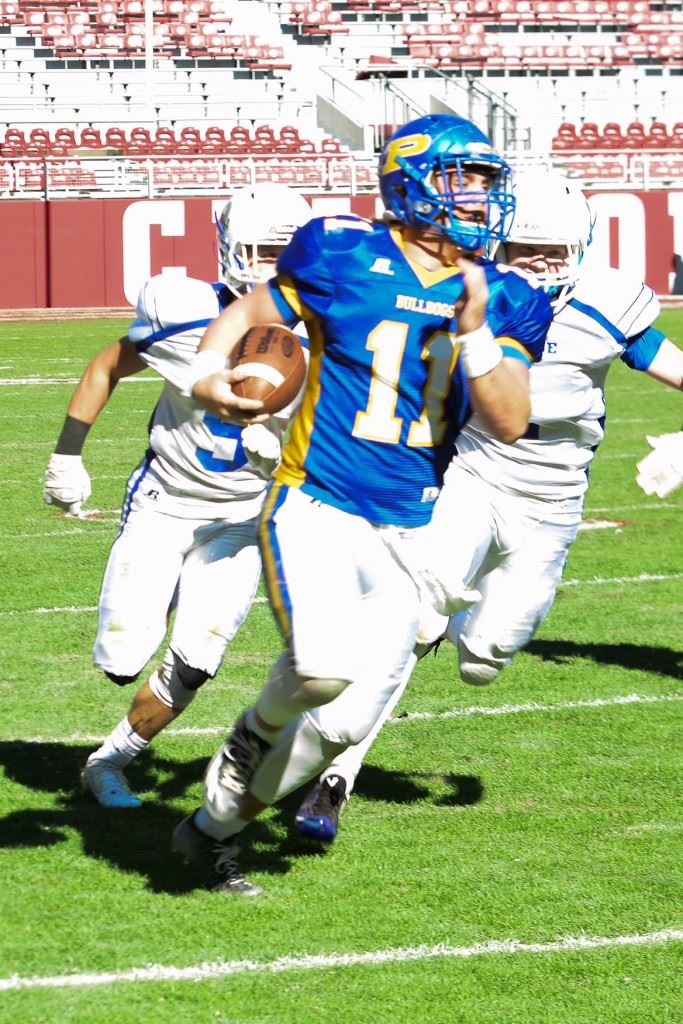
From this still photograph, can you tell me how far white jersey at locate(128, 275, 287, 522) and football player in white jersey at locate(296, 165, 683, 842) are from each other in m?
0.65

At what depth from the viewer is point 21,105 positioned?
25188mm

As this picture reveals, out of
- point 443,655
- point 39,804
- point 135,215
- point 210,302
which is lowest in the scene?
point 135,215

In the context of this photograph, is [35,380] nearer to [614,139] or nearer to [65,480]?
Result: [65,480]

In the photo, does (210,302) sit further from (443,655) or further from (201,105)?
(201,105)

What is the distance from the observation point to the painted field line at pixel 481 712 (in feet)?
17.1

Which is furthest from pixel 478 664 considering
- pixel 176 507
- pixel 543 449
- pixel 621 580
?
pixel 621 580

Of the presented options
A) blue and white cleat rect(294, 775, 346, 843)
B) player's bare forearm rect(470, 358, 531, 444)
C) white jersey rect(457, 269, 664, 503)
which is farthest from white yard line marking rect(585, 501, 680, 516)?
player's bare forearm rect(470, 358, 531, 444)

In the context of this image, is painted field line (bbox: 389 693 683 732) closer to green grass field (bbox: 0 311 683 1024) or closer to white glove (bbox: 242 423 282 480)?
green grass field (bbox: 0 311 683 1024)

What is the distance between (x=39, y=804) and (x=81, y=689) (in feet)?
4.09

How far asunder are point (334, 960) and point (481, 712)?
2.20 metres

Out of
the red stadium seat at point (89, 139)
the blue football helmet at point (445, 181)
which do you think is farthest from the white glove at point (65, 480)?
the red stadium seat at point (89, 139)

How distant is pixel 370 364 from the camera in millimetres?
3572

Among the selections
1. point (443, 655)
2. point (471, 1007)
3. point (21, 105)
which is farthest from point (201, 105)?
point (471, 1007)

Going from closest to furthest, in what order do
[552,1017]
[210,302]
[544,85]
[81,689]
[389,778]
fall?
1. [552,1017]
2. [210,302]
3. [389,778]
4. [81,689]
5. [544,85]
